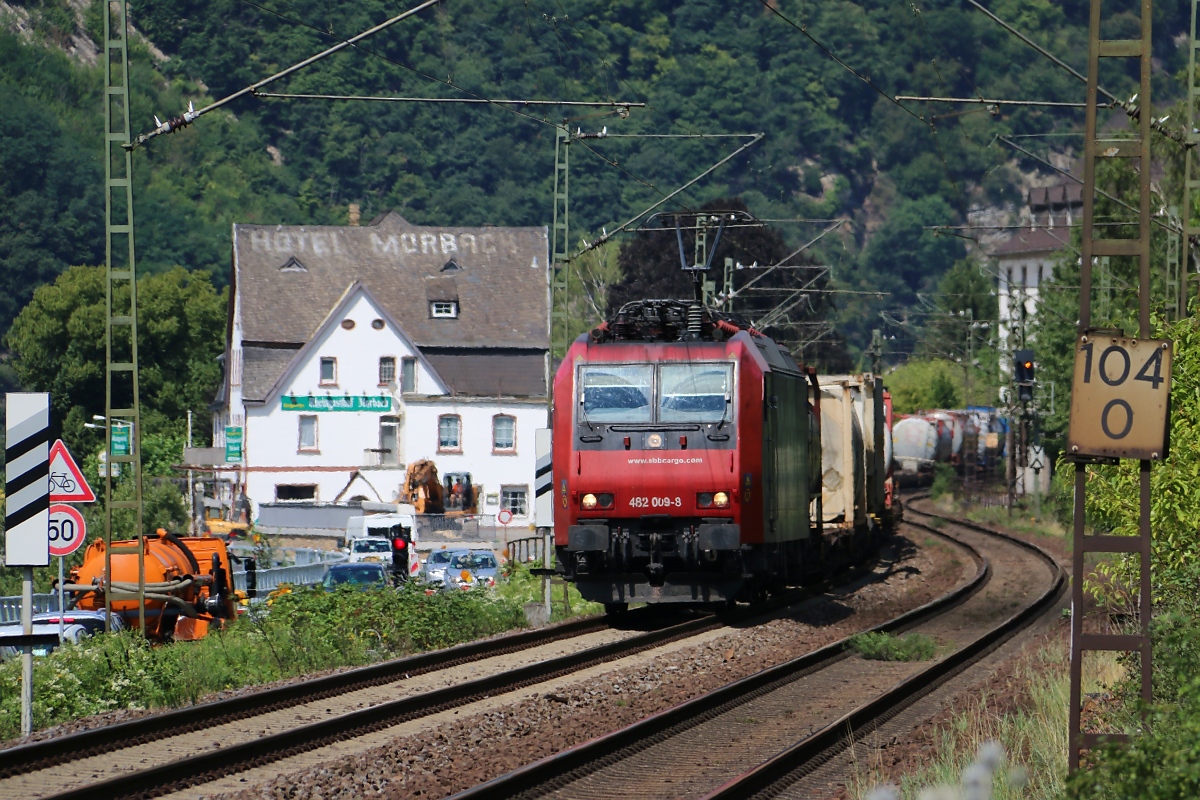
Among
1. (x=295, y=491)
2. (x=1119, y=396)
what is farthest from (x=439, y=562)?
(x=1119, y=396)

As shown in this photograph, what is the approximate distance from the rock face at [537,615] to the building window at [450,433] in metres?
45.1

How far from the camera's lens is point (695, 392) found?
21.0 m

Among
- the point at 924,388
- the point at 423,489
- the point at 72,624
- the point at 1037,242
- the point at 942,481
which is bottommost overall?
the point at 942,481

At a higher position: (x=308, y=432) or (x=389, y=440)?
(x=308, y=432)

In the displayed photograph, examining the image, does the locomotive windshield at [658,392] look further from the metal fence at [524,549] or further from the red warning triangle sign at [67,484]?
the metal fence at [524,549]

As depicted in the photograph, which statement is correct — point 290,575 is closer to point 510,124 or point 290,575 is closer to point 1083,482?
point 1083,482

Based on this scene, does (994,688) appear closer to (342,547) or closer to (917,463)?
(342,547)

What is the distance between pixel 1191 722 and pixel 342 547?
161 ft

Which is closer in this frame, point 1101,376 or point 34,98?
point 1101,376

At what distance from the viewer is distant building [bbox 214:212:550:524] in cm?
6825

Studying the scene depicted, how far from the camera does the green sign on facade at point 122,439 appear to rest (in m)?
20.9

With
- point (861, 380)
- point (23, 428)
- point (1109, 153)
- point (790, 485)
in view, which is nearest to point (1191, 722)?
point (1109, 153)

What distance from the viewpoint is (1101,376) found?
9.30 meters

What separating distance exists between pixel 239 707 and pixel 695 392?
26.5ft
